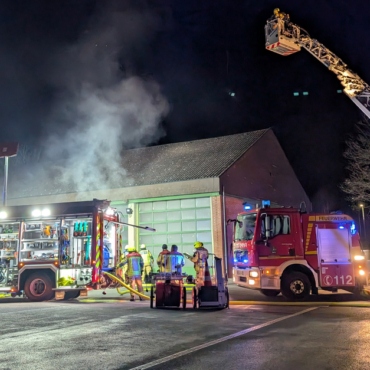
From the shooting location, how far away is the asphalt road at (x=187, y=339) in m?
4.99

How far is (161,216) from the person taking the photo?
20.2 metres

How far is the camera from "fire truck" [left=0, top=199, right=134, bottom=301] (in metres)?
→ 12.0

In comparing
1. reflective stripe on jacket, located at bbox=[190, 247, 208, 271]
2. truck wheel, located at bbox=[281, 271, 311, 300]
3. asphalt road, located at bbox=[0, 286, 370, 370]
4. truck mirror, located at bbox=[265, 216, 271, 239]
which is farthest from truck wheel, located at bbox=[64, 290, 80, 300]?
truck wheel, located at bbox=[281, 271, 311, 300]

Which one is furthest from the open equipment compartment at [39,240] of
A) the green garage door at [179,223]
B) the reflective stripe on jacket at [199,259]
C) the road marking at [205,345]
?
the green garage door at [179,223]

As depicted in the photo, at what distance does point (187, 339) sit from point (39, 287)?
24.0 ft

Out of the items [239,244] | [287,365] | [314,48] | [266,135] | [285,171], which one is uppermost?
[314,48]

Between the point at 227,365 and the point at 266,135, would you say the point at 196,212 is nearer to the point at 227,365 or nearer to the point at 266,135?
the point at 266,135

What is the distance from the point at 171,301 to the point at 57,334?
3.72m

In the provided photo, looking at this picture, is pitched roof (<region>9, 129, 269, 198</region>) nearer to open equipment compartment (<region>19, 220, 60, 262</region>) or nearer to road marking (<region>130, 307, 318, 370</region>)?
open equipment compartment (<region>19, 220, 60, 262</region>)

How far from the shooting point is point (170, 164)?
21.7 m

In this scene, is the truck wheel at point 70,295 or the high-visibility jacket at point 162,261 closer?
the high-visibility jacket at point 162,261

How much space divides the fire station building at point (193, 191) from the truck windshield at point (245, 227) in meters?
5.91

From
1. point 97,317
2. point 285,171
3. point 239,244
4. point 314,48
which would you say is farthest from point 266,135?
point 97,317

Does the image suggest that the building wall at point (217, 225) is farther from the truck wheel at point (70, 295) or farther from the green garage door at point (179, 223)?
the truck wheel at point (70, 295)
